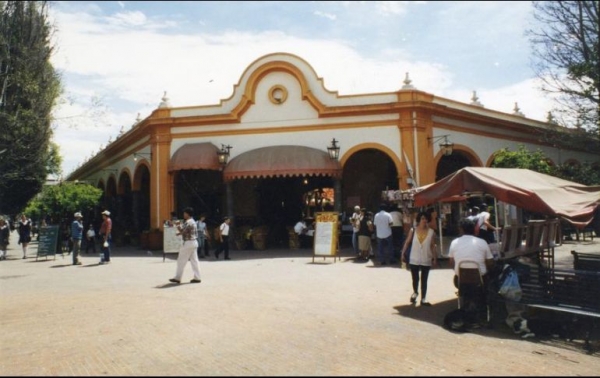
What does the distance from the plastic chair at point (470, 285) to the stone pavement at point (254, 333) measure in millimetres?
383

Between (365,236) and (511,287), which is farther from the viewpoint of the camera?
(365,236)

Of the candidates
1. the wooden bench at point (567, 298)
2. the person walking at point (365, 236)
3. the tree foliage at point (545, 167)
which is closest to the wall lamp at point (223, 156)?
the person walking at point (365, 236)

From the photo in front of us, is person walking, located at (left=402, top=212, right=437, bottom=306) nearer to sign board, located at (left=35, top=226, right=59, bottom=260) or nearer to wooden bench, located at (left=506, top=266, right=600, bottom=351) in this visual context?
wooden bench, located at (left=506, top=266, right=600, bottom=351)

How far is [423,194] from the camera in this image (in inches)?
310

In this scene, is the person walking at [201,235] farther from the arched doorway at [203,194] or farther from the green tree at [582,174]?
the green tree at [582,174]

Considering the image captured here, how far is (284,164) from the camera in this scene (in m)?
15.9

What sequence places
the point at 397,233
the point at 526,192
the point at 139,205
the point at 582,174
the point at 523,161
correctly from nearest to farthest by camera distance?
the point at 526,192 → the point at 397,233 → the point at 582,174 → the point at 523,161 → the point at 139,205

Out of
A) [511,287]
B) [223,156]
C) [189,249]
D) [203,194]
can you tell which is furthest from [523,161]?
[203,194]

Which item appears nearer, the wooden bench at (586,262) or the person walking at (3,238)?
the wooden bench at (586,262)

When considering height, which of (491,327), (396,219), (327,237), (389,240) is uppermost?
(396,219)

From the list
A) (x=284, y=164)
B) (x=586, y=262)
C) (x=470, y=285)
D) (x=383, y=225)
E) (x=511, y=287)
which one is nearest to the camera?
(x=470, y=285)

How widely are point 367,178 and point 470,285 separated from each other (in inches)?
559

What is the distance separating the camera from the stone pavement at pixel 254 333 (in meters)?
4.62

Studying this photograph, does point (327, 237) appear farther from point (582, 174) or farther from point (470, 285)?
point (582, 174)
